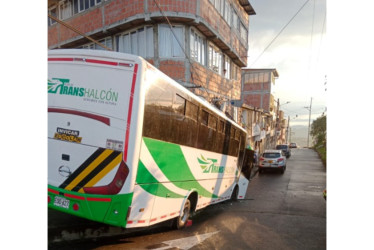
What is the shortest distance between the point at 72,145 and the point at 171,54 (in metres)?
9.53

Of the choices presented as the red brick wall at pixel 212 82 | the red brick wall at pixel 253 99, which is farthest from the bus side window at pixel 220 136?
the red brick wall at pixel 253 99

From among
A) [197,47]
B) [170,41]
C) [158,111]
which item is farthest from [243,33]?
[158,111]

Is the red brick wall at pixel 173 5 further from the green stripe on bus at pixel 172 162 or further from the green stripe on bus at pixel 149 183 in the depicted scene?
the green stripe on bus at pixel 149 183

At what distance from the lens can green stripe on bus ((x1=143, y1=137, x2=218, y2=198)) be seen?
5133mm

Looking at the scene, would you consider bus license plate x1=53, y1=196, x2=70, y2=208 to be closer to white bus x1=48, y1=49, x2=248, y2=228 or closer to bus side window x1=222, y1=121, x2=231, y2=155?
white bus x1=48, y1=49, x2=248, y2=228

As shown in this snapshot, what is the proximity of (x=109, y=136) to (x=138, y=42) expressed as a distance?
10.3 metres

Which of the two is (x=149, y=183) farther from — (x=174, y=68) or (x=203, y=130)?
(x=174, y=68)

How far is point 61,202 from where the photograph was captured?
4949mm

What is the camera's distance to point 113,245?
17.8ft

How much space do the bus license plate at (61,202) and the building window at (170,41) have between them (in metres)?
9.83

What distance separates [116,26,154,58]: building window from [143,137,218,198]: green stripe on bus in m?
8.59

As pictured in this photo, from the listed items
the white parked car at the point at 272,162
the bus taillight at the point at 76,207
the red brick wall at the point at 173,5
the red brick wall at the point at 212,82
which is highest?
the red brick wall at the point at 173,5

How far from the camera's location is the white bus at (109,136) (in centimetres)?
462

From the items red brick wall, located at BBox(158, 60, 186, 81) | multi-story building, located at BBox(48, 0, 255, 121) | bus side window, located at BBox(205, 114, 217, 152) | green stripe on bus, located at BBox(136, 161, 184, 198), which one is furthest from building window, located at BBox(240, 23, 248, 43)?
green stripe on bus, located at BBox(136, 161, 184, 198)
